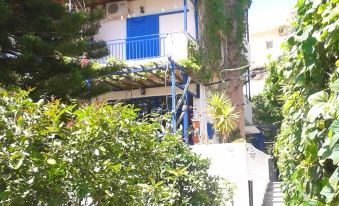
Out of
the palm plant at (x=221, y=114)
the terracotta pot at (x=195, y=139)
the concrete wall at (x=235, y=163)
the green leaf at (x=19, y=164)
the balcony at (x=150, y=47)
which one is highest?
the balcony at (x=150, y=47)

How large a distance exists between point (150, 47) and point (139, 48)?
0.36 m

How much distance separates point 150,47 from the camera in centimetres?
1447

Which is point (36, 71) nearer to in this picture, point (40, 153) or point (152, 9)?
point (40, 153)

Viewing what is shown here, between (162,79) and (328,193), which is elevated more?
(162,79)

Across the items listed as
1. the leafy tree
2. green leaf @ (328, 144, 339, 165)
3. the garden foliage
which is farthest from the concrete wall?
green leaf @ (328, 144, 339, 165)

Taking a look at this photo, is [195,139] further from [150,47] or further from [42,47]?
[42,47]

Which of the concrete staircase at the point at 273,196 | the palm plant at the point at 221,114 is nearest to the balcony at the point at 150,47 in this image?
the palm plant at the point at 221,114

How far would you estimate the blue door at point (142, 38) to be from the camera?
47.0 feet

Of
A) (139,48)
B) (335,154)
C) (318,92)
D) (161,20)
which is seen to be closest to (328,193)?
Answer: (335,154)

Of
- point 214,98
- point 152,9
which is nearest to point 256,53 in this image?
point 152,9

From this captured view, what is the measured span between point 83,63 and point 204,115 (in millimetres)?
5399

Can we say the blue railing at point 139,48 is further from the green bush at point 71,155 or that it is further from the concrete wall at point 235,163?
the green bush at point 71,155

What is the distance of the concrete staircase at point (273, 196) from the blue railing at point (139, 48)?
475cm

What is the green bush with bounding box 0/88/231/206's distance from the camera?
3682 mm
